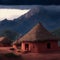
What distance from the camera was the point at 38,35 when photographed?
2.78 meters

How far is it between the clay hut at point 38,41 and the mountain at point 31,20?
0.31 ft

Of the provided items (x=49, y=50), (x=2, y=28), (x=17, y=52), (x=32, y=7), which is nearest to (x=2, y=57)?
(x=17, y=52)

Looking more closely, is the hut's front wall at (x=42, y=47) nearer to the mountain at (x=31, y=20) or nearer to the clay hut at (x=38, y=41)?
the clay hut at (x=38, y=41)

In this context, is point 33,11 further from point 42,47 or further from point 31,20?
point 42,47

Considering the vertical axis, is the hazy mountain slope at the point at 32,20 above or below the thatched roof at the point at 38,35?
above

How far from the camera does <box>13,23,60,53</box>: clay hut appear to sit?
278 centimetres

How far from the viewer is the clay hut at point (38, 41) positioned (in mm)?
2783

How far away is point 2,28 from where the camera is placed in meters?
2.90

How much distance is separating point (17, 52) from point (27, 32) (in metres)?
0.34

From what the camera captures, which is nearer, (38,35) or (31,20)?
(38,35)

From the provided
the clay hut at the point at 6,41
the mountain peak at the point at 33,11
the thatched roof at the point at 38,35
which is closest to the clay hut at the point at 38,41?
the thatched roof at the point at 38,35

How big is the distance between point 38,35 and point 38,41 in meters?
0.09

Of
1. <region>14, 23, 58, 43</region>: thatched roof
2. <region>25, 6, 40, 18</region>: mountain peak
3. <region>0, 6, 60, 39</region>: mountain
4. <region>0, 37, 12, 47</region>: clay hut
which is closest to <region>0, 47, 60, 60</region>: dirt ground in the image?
<region>0, 37, 12, 47</region>: clay hut

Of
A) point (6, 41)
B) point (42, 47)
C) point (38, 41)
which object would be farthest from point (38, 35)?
point (6, 41)
